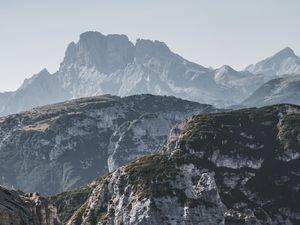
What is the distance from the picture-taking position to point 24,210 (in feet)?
270

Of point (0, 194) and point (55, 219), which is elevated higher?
point (0, 194)

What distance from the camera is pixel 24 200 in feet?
291

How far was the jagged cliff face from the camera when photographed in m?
74.1

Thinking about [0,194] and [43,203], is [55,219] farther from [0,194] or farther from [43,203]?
[0,194]

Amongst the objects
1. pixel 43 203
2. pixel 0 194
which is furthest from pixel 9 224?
pixel 43 203

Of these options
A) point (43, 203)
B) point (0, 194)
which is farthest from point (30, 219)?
point (43, 203)

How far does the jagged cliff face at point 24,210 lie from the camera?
243 ft

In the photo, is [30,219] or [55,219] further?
[55,219]

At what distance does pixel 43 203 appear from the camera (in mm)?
97375

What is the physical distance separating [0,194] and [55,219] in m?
21.3

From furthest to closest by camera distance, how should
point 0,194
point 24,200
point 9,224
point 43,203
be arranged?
point 43,203, point 24,200, point 0,194, point 9,224

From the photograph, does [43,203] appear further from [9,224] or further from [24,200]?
[9,224]

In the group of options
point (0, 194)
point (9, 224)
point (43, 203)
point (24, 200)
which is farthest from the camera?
point (43, 203)

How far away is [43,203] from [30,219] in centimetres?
1509
